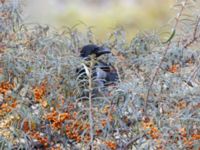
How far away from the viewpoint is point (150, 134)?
113cm

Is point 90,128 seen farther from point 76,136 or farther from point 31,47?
point 31,47

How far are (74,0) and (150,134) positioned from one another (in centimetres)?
437

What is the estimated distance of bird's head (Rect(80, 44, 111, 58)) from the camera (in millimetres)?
1397

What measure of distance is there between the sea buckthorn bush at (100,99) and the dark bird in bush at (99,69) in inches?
1.1

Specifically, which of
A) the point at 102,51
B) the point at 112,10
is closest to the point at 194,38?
the point at 102,51

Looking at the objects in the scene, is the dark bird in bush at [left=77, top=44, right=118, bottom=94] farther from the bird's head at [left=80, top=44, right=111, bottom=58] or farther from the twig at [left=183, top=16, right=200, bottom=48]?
the twig at [left=183, top=16, right=200, bottom=48]

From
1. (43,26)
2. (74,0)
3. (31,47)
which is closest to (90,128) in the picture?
(31,47)

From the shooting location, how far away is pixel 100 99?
1217mm

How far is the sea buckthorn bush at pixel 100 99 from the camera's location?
1.14m

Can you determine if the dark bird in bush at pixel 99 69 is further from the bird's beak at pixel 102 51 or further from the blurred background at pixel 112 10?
the blurred background at pixel 112 10

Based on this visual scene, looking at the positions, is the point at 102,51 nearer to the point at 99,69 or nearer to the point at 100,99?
the point at 99,69

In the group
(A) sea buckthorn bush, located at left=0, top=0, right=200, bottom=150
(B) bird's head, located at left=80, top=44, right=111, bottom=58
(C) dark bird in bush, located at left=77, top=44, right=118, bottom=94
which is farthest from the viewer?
(B) bird's head, located at left=80, top=44, right=111, bottom=58

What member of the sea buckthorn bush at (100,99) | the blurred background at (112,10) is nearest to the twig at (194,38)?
the sea buckthorn bush at (100,99)

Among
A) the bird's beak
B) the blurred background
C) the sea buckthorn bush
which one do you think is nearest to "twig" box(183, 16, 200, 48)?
the sea buckthorn bush
